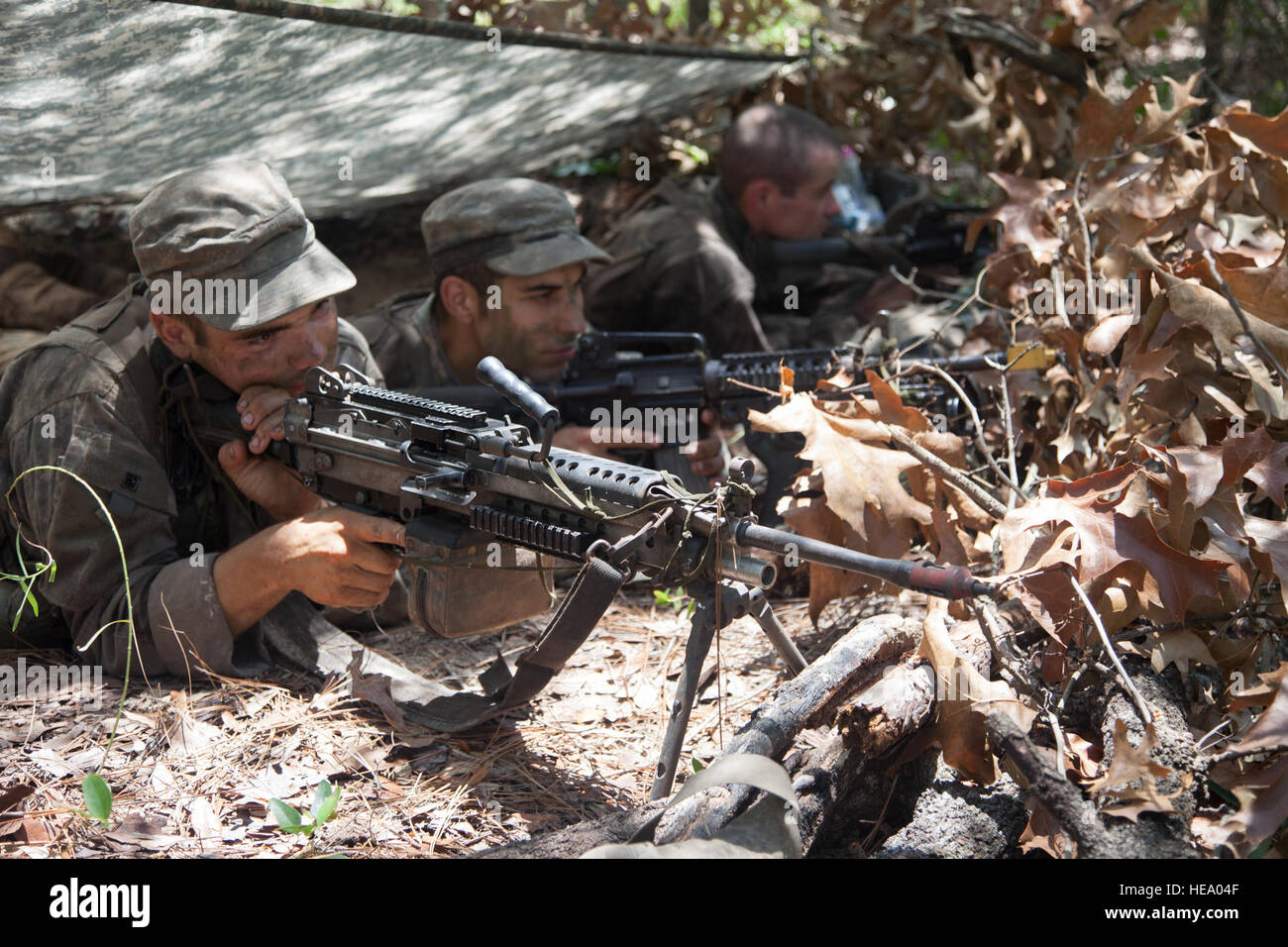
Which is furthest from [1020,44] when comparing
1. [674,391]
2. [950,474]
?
[950,474]

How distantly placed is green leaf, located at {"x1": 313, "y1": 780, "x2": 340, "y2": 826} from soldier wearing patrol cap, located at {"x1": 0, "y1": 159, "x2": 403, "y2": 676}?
0.73m

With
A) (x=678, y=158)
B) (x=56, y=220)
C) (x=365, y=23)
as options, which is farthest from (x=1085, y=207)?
(x=56, y=220)

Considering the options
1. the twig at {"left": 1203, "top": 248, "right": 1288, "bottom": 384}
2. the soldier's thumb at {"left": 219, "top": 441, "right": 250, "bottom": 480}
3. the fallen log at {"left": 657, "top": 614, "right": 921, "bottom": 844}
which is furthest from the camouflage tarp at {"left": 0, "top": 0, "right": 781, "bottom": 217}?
the twig at {"left": 1203, "top": 248, "right": 1288, "bottom": 384}

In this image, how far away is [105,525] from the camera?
3301 mm

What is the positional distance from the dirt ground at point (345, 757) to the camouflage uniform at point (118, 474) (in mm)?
185

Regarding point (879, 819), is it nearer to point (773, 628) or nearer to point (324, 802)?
point (773, 628)

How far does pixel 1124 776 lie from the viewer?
6.61 ft

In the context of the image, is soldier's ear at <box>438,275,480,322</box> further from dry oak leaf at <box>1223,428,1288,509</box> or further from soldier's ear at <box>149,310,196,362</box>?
dry oak leaf at <box>1223,428,1288,509</box>

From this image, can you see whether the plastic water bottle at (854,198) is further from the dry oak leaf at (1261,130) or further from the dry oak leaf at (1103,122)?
the dry oak leaf at (1261,130)

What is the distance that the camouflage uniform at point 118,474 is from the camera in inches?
127

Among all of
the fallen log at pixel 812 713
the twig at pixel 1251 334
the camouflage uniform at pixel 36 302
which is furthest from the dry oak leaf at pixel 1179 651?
the camouflage uniform at pixel 36 302

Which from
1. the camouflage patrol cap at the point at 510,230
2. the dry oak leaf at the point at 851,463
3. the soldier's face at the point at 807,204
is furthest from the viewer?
the soldier's face at the point at 807,204

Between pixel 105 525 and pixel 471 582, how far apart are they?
1.20m

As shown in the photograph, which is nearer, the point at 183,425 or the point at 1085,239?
the point at 183,425
